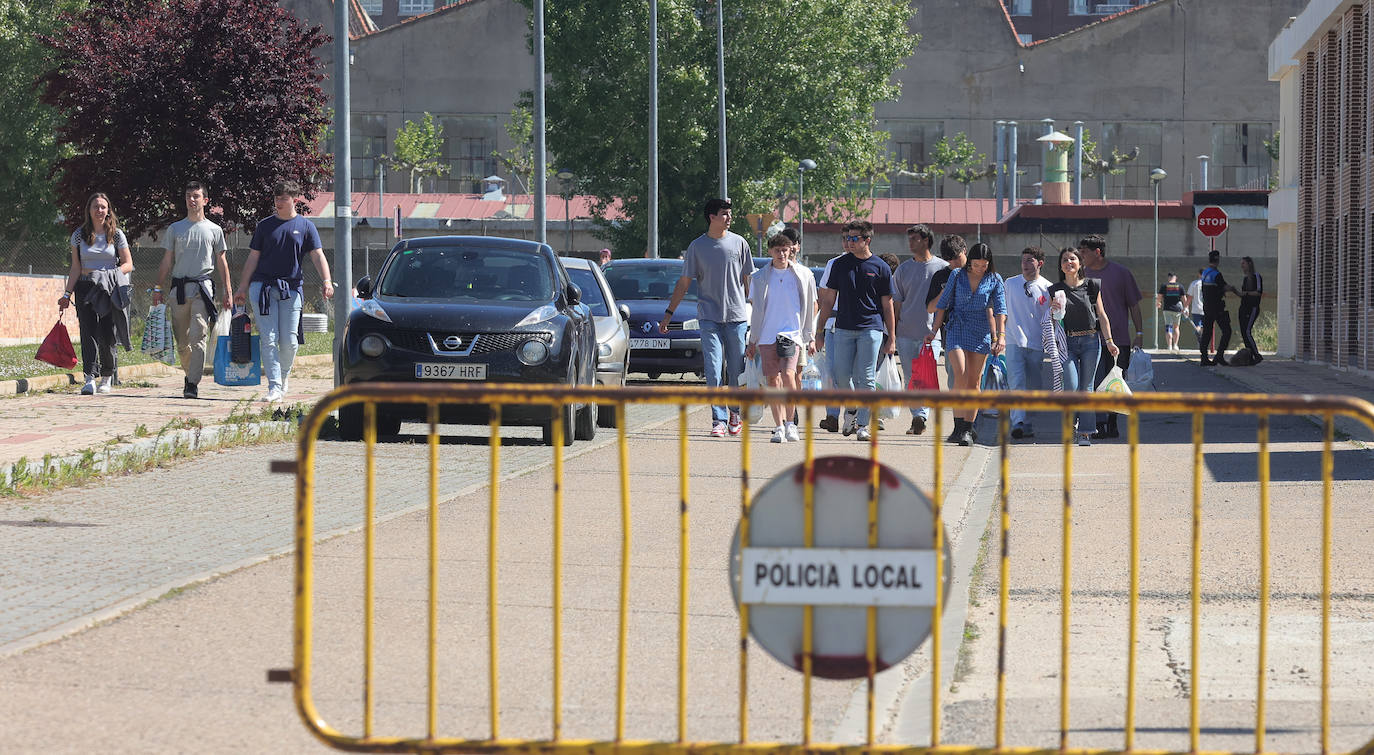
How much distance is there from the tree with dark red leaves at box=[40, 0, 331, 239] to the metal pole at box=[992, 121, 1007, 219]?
38640mm

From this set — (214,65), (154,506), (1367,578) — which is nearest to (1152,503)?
(1367,578)

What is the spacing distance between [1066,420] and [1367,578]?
12.7ft

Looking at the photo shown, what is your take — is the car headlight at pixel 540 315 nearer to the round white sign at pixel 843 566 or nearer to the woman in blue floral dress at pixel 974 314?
the woman in blue floral dress at pixel 974 314

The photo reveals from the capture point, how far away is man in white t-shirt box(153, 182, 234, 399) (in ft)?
54.3

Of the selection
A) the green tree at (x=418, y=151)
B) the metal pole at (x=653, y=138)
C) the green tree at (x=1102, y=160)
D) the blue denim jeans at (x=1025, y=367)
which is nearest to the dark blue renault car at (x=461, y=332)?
the blue denim jeans at (x=1025, y=367)

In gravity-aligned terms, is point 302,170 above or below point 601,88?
below

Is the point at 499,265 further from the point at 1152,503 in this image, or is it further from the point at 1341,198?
the point at 1341,198

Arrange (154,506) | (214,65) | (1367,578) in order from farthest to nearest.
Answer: (214,65)
(154,506)
(1367,578)

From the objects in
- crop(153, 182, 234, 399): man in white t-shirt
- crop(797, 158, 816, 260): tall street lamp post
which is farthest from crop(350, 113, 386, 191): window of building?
crop(153, 182, 234, 399): man in white t-shirt

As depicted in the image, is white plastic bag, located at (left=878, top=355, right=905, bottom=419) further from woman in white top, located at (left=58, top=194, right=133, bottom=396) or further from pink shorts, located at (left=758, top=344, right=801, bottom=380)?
woman in white top, located at (left=58, top=194, right=133, bottom=396)

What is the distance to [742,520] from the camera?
4.75 metres

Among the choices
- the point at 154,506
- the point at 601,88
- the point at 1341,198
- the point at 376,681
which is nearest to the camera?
the point at 376,681

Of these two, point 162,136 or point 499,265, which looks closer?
point 499,265

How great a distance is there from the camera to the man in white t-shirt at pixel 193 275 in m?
16.6
